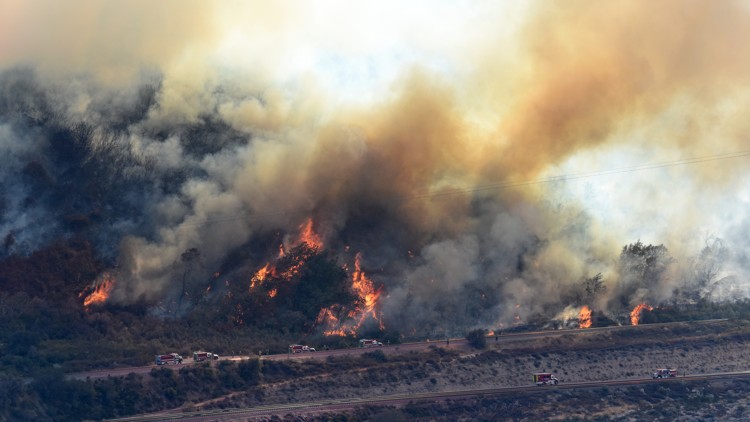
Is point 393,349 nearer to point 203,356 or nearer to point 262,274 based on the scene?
point 262,274

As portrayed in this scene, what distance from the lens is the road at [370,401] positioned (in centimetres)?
13925

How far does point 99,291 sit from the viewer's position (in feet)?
542

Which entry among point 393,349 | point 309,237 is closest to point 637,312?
point 393,349

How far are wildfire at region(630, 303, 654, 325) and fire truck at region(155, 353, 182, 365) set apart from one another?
59805 millimetres

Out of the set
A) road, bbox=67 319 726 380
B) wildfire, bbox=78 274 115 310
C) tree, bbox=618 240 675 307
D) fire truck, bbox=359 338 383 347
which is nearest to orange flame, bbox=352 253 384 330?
fire truck, bbox=359 338 383 347

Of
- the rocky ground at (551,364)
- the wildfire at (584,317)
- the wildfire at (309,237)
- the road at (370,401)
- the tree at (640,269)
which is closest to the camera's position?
the road at (370,401)

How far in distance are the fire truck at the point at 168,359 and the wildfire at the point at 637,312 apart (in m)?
59.8

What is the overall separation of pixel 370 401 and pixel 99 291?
3961cm

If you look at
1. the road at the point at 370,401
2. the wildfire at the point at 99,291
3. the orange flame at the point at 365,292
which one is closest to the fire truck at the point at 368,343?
the orange flame at the point at 365,292

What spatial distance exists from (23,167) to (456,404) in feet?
218

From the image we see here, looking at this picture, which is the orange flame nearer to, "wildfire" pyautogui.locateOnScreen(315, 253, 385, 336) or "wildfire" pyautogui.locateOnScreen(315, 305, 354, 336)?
"wildfire" pyautogui.locateOnScreen(315, 253, 385, 336)

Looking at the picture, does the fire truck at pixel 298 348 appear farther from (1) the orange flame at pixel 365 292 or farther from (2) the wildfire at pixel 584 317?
(2) the wildfire at pixel 584 317

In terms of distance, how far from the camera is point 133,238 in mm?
169250

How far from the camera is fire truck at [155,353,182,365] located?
150750 mm
